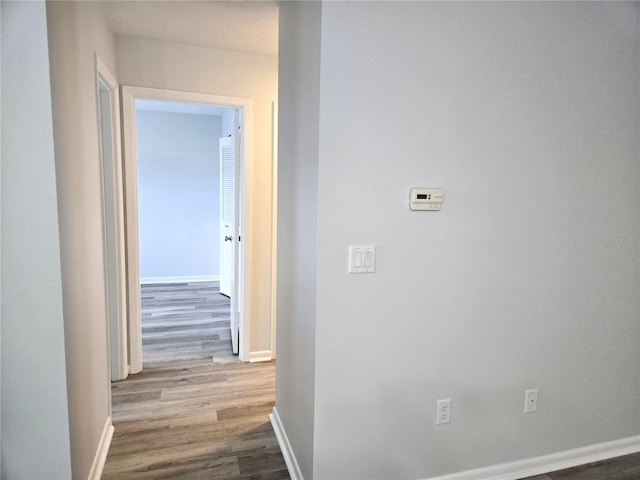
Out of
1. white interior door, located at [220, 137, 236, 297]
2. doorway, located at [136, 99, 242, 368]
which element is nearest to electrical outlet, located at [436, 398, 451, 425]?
white interior door, located at [220, 137, 236, 297]

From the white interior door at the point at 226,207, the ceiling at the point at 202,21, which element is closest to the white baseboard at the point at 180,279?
the white interior door at the point at 226,207

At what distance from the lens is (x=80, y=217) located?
168 centimetres

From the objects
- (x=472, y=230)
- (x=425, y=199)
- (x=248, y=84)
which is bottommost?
(x=472, y=230)

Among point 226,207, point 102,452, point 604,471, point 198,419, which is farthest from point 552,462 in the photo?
point 226,207

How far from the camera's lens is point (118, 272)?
277 cm

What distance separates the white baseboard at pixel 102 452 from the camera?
5.94 feet

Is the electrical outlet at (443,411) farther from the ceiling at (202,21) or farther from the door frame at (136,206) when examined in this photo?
the ceiling at (202,21)

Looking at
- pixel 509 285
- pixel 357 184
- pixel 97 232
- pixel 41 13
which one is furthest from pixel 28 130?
pixel 509 285

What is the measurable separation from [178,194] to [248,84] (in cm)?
360

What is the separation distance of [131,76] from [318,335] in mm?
2441

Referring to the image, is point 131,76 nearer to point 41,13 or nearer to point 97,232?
point 97,232

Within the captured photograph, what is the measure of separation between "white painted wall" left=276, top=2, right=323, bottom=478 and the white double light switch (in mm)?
157

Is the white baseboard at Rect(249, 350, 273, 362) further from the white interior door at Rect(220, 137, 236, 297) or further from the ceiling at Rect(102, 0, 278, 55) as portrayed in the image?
the ceiling at Rect(102, 0, 278, 55)

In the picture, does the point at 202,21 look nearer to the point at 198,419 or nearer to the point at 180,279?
the point at 198,419
